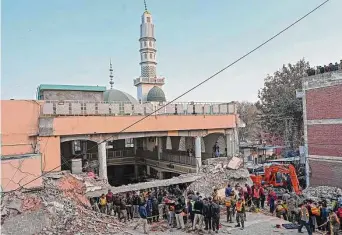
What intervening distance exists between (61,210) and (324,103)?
633 inches

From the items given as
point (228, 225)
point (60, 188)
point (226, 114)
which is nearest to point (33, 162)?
point (60, 188)

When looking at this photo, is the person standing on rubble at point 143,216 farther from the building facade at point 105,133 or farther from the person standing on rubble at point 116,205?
the building facade at point 105,133

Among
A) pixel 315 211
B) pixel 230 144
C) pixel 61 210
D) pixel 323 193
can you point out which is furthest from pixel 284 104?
pixel 61 210

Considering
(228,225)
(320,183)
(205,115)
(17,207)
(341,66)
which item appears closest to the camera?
(17,207)

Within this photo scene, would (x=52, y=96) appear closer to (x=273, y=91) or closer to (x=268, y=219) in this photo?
(x=268, y=219)

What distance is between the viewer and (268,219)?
13.4 meters

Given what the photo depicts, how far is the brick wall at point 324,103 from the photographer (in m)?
18.4

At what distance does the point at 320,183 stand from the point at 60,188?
15.7 metres

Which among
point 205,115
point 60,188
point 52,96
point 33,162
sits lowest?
point 60,188

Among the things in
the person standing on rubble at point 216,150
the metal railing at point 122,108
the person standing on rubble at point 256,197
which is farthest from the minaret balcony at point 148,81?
the person standing on rubble at point 256,197

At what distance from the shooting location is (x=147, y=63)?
58188 mm

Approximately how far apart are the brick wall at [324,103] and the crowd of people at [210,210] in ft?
22.8

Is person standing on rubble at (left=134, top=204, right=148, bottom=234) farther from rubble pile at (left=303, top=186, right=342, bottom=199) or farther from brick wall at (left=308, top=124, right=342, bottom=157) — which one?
brick wall at (left=308, top=124, right=342, bottom=157)

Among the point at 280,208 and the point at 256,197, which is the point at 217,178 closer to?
the point at 256,197
